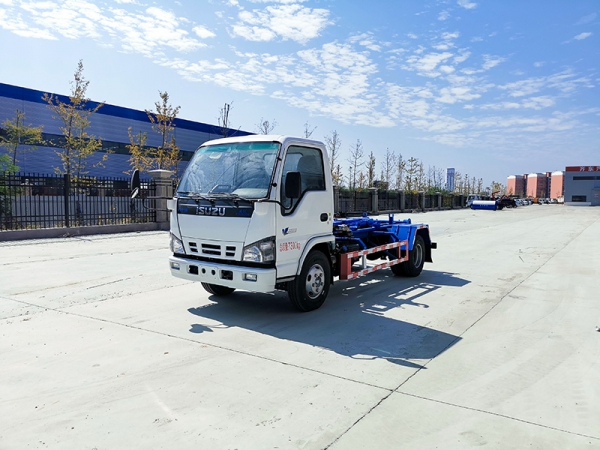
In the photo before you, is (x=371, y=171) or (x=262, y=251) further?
(x=371, y=171)

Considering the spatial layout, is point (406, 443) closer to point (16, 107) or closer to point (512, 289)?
point (512, 289)

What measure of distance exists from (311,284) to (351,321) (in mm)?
768

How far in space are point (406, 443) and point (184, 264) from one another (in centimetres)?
401

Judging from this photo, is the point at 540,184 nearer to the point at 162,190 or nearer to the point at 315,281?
the point at 162,190

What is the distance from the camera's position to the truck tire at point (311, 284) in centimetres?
625

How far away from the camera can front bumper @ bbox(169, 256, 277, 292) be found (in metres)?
5.68

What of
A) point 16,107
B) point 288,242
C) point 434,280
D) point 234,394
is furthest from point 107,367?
point 16,107

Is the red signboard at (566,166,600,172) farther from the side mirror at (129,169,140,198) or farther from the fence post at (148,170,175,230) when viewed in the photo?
the side mirror at (129,169,140,198)

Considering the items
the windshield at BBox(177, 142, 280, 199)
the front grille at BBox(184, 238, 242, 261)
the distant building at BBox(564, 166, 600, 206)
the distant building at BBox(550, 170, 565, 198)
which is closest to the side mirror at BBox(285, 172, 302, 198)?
the windshield at BBox(177, 142, 280, 199)

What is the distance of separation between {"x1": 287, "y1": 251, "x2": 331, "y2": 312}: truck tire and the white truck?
1 centimetres

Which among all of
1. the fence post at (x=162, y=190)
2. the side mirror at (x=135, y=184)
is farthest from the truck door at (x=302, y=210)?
the fence post at (x=162, y=190)

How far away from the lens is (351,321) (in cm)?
617

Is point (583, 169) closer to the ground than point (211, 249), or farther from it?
farther from it

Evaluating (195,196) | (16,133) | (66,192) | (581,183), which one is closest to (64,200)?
(66,192)
